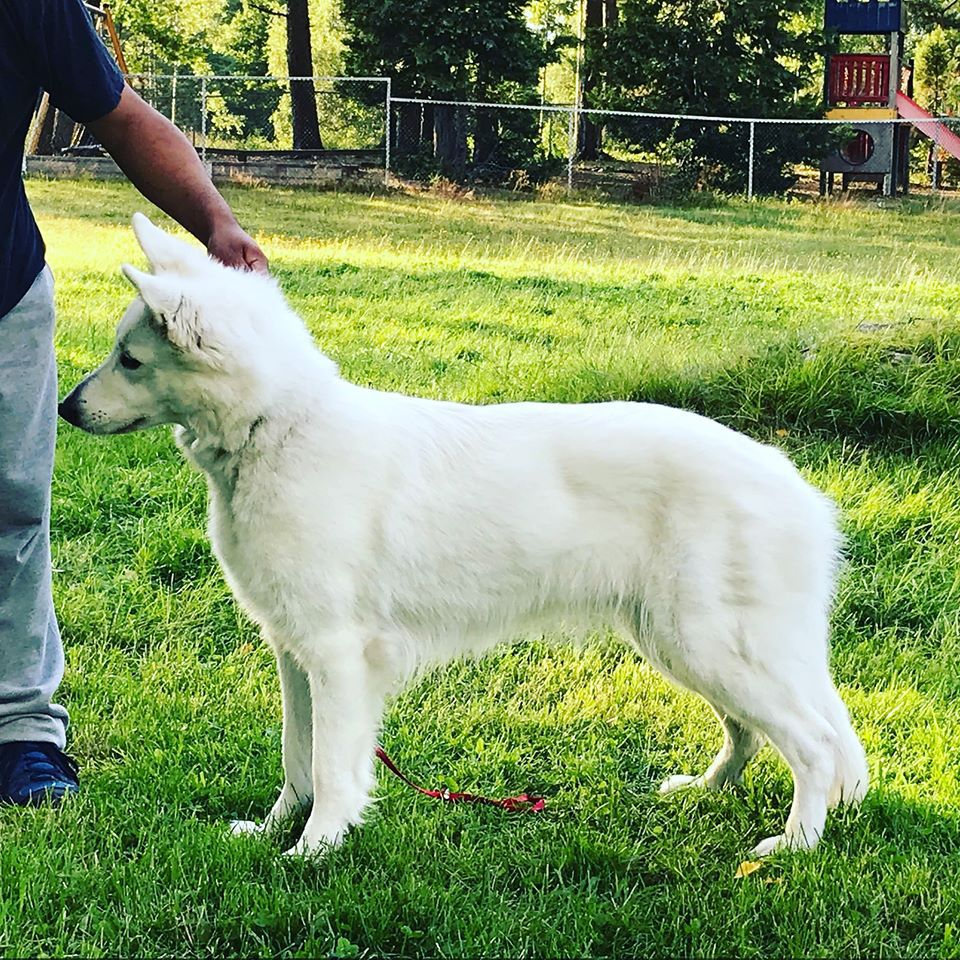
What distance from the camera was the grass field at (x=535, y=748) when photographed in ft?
9.27

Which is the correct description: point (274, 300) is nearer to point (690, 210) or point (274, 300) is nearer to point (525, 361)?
point (525, 361)

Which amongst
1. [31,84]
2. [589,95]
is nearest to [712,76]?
[589,95]

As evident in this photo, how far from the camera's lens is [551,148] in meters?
24.8

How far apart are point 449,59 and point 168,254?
21792mm

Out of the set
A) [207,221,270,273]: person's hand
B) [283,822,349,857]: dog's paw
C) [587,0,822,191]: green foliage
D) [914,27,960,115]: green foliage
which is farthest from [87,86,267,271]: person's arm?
[914,27,960,115]: green foliage

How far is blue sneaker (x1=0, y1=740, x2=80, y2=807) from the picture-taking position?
3.37 meters

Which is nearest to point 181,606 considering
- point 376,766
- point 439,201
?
point 376,766

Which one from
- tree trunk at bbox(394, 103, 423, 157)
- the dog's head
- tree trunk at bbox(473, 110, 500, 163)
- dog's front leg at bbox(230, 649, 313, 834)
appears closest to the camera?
the dog's head

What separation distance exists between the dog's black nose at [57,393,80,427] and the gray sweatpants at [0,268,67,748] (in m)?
0.28

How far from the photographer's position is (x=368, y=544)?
10.4 feet

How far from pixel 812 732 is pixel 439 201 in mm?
19029

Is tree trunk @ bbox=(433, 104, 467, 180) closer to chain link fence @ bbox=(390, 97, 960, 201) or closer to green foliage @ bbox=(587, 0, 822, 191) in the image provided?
chain link fence @ bbox=(390, 97, 960, 201)

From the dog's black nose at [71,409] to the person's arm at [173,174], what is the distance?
1.84 feet

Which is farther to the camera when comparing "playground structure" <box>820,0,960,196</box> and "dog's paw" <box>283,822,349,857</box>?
"playground structure" <box>820,0,960,196</box>
